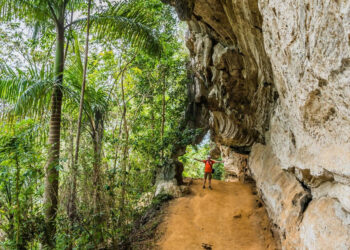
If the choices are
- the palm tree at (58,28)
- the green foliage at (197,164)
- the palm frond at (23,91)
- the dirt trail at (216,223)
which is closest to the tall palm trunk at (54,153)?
the palm tree at (58,28)

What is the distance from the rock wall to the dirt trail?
1.83 ft

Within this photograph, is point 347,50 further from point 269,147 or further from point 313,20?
point 269,147

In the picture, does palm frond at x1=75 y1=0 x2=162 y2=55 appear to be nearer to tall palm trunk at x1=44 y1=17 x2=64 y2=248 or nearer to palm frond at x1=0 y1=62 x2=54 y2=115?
tall palm trunk at x1=44 y1=17 x2=64 y2=248

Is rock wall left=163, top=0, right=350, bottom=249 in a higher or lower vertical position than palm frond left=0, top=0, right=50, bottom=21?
lower

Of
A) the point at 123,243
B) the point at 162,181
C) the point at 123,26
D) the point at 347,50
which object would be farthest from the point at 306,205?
the point at 123,26

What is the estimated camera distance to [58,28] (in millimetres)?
5785

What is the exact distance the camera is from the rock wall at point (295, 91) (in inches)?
104

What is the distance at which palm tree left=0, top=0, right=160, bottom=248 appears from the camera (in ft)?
16.2

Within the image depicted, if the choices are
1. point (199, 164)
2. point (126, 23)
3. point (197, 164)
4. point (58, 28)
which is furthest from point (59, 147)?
point (199, 164)

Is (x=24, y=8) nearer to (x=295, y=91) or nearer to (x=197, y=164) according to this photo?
(x=295, y=91)

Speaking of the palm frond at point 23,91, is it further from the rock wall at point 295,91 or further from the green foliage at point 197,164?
the green foliage at point 197,164

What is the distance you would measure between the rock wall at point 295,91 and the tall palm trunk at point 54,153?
340 cm

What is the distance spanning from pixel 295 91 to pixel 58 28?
5431 millimetres

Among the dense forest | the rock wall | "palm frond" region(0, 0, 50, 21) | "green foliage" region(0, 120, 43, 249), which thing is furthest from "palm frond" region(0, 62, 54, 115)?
the rock wall
